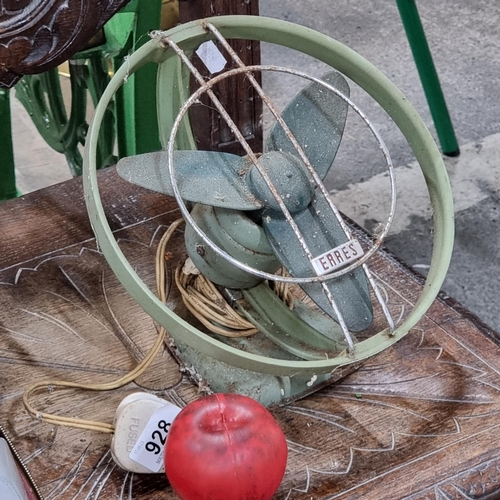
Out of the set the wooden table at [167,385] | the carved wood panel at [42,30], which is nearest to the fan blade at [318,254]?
the wooden table at [167,385]

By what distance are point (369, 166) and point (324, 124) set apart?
5.52 feet

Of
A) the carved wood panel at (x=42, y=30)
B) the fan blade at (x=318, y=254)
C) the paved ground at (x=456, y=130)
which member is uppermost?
the carved wood panel at (x=42, y=30)

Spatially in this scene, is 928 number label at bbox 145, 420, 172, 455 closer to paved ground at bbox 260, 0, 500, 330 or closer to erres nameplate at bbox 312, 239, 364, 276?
erres nameplate at bbox 312, 239, 364, 276

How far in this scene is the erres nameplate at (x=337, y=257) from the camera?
97 centimetres

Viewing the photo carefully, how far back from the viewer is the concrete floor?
2443 mm

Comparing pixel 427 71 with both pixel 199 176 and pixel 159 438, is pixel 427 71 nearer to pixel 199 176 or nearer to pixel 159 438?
pixel 199 176

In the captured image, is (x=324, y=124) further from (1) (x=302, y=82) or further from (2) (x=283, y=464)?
(1) (x=302, y=82)

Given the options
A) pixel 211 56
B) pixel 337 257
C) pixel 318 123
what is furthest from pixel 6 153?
pixel 337 257

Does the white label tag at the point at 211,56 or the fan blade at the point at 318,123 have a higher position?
the white label tag at the point at 211,56

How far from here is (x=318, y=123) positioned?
3.65 ft

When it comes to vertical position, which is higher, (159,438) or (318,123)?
(318,123)

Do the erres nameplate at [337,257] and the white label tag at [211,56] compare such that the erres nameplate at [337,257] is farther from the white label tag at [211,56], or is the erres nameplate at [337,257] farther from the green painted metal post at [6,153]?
the green painted metal post at [6,153]

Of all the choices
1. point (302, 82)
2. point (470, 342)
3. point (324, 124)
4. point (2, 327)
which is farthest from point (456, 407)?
point (302, 82)

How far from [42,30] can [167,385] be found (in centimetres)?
54
